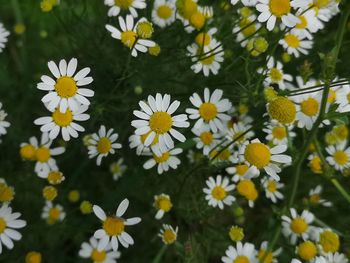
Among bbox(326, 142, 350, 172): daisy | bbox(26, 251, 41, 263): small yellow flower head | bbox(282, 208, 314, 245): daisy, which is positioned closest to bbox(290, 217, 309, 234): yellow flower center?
bbox(282, 208, 314, 245): daisy

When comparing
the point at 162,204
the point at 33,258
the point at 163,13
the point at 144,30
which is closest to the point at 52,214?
the point at 33,258

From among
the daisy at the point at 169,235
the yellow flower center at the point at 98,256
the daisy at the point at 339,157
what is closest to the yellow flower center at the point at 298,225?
the daisy at the point at 339,157

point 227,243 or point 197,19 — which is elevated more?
point 197,19

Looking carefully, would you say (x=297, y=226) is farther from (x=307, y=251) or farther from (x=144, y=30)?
(x=144, y=30)

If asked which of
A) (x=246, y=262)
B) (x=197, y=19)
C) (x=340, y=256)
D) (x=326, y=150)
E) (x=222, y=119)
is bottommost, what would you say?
(x=246, y=262)

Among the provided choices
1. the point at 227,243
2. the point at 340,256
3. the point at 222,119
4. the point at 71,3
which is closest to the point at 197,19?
the point at 222,119

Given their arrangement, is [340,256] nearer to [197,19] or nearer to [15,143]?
[197,19]
